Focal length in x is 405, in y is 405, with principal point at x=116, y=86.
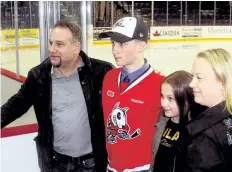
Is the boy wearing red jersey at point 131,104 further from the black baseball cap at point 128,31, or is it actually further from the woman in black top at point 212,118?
the woman in black top at point 212,118

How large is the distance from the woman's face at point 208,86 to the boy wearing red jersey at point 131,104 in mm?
332

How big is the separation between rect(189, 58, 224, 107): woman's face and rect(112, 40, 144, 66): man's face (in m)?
0.39

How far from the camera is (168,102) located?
59.1 inches

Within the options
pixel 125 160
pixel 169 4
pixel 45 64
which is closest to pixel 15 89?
pixel 45 64

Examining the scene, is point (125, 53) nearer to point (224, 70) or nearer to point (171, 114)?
point (171, 114)

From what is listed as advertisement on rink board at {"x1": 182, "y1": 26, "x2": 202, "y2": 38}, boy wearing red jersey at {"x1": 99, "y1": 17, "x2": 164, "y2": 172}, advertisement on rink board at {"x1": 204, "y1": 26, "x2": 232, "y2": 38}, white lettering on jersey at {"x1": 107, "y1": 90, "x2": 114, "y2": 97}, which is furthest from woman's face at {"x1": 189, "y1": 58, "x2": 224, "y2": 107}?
advertisement on rink board at {"x1": 204, "y1": 26, "x2": 232, "y2": 38}

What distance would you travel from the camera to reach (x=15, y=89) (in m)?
4.72

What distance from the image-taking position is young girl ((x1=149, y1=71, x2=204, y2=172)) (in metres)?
1.47

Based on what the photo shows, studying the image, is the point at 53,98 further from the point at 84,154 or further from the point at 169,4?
the point at 169,4

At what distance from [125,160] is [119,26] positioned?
53cm

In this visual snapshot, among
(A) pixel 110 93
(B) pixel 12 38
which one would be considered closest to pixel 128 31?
(A) pixel 110 93

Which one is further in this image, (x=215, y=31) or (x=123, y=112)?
(x=215, y=31)

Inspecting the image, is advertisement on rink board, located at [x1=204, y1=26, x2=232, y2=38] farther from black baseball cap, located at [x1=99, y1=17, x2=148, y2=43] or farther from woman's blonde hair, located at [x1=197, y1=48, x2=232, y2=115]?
woman's blonde hair, located at [x1=197, y1=48, x2=232, y2=115]

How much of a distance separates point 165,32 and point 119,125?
9856 millimetres
